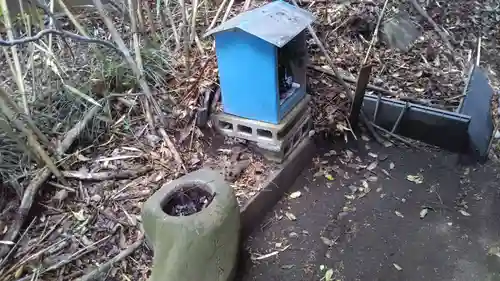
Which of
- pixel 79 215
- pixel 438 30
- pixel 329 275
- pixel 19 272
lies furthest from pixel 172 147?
pixel 438 30

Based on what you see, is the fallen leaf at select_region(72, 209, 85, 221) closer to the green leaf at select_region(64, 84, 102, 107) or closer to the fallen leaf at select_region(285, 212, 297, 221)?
the green leaf at select_region(64, 84, 102, 107)

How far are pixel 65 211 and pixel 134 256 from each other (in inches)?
20.3

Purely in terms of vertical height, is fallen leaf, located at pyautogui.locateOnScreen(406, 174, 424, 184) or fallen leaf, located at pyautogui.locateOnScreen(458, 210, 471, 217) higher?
fallen leaf, located at pyautogui.locateOnScreen(406, 174, 424, 184)

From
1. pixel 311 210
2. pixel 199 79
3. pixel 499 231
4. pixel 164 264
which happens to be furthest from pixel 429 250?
pixel 199 79

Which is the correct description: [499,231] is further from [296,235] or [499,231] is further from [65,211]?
[65,211]

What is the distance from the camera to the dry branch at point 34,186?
2.44 metres

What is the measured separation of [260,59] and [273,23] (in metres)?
0.24

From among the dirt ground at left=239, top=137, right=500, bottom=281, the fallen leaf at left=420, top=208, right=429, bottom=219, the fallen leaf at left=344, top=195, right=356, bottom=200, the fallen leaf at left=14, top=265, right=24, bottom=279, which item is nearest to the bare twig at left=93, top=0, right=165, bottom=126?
the dirt ground at left=239, top=137, right=500, bottom=281

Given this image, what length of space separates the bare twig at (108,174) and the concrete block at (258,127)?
0.62 m

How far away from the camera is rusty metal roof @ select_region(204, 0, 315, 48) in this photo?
2664mm

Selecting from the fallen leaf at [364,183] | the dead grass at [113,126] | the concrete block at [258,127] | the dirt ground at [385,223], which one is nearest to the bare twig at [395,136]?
the dirt ground at [385,223]

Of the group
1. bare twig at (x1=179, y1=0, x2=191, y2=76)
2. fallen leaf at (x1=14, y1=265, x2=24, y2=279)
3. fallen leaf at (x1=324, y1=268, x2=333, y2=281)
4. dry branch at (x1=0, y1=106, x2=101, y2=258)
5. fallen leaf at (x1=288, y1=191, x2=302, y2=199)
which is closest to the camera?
fallen leaf at (x1=14, y1=265, x2=24, y2=279)

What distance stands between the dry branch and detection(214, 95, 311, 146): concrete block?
2.83 ft

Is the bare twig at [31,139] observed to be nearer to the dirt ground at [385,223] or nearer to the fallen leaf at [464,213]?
the dirt ground at [385,223]
